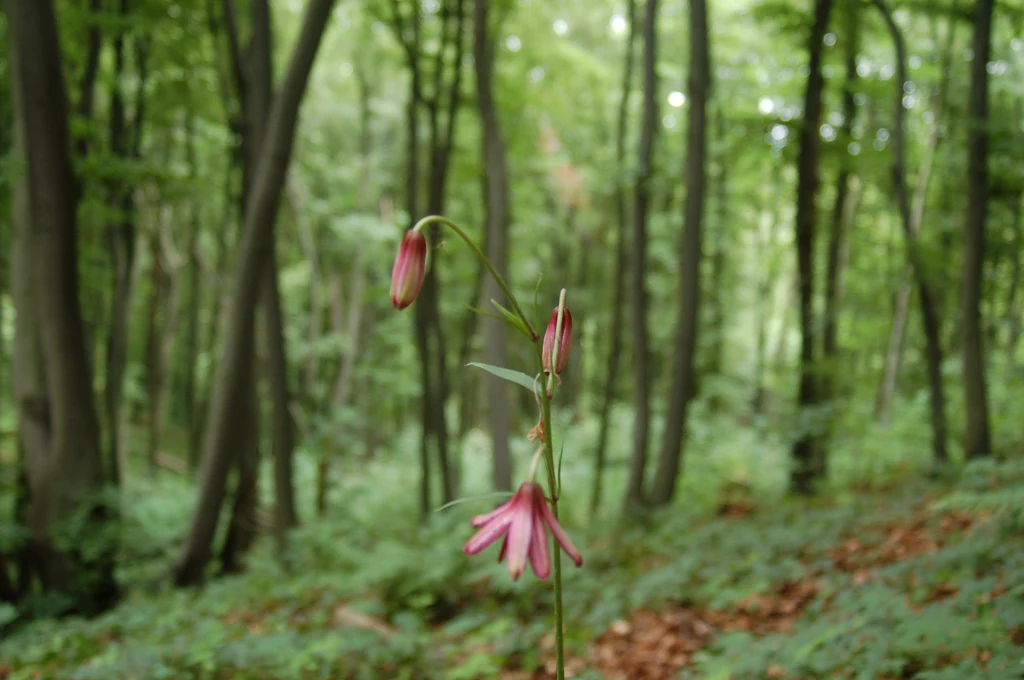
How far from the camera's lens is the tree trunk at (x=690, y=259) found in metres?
5.60

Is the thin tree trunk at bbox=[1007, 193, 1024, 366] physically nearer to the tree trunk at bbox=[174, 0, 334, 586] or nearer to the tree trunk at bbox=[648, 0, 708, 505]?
the tree trunk at bbox=[648, 0, 708, 505]

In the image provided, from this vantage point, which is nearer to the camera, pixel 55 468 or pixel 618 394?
pixel 55 468

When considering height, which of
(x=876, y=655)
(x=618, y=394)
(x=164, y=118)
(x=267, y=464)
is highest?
(x=164, y=118)

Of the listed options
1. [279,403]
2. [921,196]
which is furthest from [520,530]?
[921,196]

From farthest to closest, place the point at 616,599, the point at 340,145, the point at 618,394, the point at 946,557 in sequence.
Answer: the point at 618,394 → the point at 340,145 → the point at 616,599 → the point at 946,557

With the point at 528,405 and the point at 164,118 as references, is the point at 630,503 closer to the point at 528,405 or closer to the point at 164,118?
the point at 164,118

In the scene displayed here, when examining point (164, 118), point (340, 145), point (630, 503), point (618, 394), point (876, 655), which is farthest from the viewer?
point (618, 394)

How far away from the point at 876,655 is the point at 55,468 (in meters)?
5.64

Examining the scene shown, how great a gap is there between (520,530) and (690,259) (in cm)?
517

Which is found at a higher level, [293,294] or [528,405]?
[293,294]

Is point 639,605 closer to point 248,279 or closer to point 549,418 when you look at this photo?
point 549,418

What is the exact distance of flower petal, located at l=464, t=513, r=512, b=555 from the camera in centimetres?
114

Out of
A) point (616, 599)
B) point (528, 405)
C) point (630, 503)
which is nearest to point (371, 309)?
point (528, 405)

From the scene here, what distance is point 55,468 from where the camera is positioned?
5.15 metres
